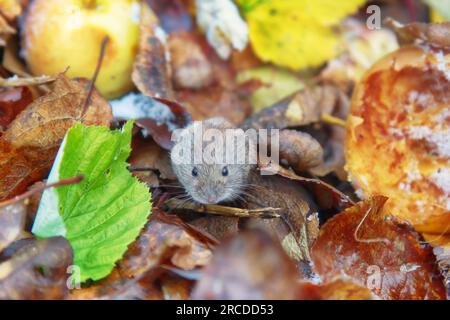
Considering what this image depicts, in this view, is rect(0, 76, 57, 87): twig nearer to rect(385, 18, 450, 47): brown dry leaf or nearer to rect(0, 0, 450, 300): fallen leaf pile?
rect(0, 0, 450, 300): fallen leaf pile

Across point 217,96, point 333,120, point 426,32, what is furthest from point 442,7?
point 217,96

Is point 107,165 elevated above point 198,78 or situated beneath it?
situated beneath

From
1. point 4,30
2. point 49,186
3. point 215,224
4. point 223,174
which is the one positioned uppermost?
point 4,30

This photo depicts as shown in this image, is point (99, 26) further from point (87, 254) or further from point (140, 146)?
point (87, 254)

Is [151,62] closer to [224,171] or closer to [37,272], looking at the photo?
[224,171]

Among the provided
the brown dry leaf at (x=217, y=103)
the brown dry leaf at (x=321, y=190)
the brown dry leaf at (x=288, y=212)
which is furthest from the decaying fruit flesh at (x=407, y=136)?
the brown dry leaf at (x=217, y=103)

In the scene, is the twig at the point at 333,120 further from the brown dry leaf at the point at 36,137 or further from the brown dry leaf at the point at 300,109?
the brown dry leaf at the point at 36,137
